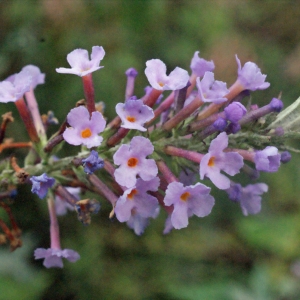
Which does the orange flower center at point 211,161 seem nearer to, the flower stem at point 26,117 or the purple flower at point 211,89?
the purple flower at point 211,89

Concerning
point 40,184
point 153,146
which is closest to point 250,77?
point 153,146

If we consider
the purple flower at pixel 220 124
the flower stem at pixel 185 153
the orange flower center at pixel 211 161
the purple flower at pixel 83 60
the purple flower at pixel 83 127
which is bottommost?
the flower stem at pixel 185 153

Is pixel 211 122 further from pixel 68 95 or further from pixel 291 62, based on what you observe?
pixel 291 62

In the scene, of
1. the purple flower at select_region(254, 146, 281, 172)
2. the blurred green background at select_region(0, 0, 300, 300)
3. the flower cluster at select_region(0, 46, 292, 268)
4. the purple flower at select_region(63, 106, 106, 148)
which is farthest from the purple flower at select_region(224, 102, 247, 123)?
the blurred green background at select_region(0, 0, 300, 300)

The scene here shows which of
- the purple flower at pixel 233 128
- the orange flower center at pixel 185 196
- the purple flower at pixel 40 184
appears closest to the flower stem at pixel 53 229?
the purple flower at pixel 40 184

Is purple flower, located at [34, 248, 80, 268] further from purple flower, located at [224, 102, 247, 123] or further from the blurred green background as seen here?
the blurred green background

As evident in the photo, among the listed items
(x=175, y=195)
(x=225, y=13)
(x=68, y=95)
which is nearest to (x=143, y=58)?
(x=68, y=95)
